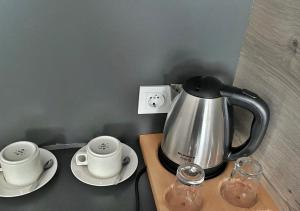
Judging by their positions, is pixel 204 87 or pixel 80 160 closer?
pixel 204 87

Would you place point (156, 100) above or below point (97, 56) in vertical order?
below

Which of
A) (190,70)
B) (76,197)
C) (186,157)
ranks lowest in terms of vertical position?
(76,197)

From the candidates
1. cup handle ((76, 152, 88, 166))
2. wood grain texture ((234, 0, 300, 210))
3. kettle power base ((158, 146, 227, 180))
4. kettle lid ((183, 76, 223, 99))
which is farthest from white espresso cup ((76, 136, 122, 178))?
wood grain texture ((234, 0, 300, 210))

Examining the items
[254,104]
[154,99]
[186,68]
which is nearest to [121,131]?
[154,99]

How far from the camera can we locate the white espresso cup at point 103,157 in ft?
2.23

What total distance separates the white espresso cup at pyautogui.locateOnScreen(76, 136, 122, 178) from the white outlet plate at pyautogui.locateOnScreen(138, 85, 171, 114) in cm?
13

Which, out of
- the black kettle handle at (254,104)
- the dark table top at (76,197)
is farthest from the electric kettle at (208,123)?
the dark table top at (76,197)

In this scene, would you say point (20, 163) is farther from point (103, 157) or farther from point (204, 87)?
point (204, 87)

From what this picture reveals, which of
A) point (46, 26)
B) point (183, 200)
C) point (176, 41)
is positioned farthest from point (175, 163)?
point (46, 26)

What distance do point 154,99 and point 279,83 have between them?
0.98ft

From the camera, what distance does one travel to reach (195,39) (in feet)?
2.42

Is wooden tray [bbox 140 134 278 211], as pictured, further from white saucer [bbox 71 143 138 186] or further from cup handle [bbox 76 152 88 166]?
cup handle [bbox 76 152 88 166]

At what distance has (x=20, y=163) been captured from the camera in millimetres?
647

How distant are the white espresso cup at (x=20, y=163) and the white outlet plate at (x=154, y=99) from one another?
0.28m
